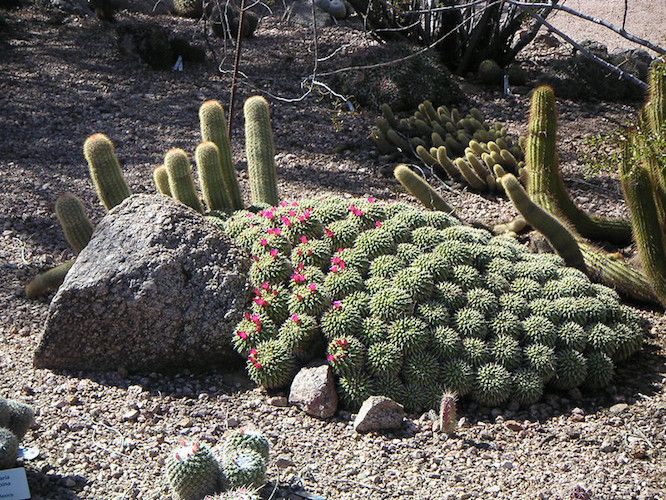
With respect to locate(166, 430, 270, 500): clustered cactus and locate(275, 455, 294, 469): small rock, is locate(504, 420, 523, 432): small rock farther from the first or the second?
locate(166, 430, 270, 500): clustered cactus

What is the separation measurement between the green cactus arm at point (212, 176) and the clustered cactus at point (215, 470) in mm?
2177

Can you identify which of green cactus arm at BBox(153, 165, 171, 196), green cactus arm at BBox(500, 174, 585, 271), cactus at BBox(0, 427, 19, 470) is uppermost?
green cactus arm at BBox(153, 165, 171, 196)

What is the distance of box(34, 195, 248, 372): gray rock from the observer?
15.6 feet

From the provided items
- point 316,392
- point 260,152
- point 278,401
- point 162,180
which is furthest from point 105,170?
point 316,392

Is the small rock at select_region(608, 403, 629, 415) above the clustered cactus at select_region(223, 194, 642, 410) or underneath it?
underneath

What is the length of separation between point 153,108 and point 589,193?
151 inches

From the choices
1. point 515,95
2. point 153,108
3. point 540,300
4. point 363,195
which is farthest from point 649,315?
point 153,108

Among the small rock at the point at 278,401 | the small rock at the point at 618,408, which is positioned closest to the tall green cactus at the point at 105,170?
the small rock at the point at 278,401

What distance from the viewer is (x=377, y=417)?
438 cm

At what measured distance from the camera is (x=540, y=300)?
4906mm

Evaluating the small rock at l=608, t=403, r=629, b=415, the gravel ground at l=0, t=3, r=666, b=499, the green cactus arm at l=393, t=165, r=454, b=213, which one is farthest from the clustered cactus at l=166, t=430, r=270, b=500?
the green cactus arm at l=393, t=165, r=454, b=213

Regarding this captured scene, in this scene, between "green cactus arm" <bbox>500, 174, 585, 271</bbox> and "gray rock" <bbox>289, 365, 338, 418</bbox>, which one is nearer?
"gray rock" <bbox>289, 365, 338, 418</bbox>

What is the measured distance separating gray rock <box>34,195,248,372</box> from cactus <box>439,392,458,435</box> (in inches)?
44.9

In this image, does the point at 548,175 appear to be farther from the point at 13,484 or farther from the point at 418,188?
the point at 13,484
